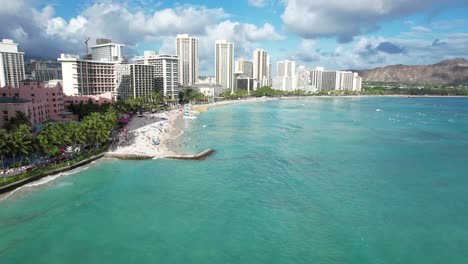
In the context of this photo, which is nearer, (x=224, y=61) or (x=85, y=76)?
(x=85, y=76)

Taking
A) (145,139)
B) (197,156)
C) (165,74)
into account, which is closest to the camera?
(197,156)

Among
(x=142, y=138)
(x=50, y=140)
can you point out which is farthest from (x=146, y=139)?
(x=50, y=140)

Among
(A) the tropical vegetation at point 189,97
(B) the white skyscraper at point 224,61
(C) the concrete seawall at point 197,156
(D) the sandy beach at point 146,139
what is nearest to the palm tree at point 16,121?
(D) the sandy beach at point 146,139

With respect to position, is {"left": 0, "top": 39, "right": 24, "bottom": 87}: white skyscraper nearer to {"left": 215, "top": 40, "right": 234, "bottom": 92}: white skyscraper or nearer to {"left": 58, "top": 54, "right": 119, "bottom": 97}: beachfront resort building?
{"left": 58, "top": 54, "right": 119, "bottom": 97}: beachfront resort building

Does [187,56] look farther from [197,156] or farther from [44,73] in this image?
[197,156]

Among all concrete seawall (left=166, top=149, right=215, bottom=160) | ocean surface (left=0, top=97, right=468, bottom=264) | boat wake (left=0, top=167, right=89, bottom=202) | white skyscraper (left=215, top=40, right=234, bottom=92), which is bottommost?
ocean surface (left=0, top=97, right=468, bottom=264)

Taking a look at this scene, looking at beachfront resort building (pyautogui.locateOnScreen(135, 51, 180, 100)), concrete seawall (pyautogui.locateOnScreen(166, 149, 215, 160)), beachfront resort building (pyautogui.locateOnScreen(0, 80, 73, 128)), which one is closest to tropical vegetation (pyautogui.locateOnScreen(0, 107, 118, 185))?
beachfront resort building (pyautogui.locateOnScreen(0, 80, 73, 128))

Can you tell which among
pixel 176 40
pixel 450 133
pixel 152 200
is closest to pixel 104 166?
pixel 152 200
